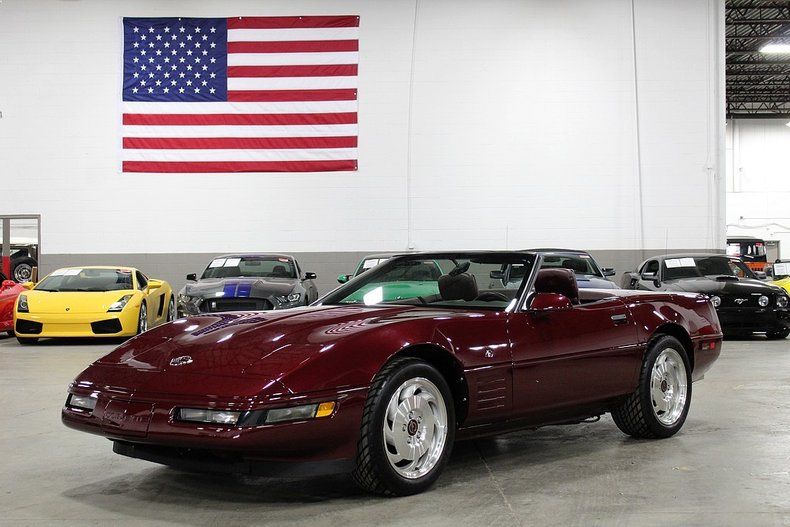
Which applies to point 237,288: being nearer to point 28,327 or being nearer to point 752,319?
point 28,327

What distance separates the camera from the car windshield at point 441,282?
4.73m

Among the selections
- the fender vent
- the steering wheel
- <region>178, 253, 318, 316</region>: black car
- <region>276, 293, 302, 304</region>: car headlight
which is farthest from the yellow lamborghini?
the fender vent

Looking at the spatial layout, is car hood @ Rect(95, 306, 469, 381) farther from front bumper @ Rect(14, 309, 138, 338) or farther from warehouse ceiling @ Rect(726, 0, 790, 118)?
warehouse ceiling @ Rect(726, 0, 790, 118)

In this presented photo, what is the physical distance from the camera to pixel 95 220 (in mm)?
18578

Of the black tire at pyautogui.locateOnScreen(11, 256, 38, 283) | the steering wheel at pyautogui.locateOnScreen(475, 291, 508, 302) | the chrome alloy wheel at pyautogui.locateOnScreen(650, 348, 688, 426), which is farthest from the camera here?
the black tire at pyautogui.locateOnScreen(11, 256, 38, 283)

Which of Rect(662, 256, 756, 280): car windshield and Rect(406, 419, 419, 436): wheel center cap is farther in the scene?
Rect(662, 256, 756, 280): car windshield

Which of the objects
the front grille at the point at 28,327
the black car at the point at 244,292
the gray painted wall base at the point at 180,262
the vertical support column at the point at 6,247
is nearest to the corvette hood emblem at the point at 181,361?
the black car at the point at 244,292

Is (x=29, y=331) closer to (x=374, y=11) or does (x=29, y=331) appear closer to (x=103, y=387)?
(x=103, y=387)

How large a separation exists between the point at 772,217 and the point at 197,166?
92.2 ft

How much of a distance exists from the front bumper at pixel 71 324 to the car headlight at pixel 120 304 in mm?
73

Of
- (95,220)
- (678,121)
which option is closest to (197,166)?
(95,220)

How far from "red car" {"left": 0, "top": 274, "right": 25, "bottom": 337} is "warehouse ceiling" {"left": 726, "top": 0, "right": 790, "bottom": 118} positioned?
1979 centimetres

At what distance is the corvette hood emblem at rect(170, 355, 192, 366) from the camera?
3.78 metres

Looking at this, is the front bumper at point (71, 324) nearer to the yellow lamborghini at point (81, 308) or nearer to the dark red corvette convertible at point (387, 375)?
the yellow lamborghini at point (81, 308)
